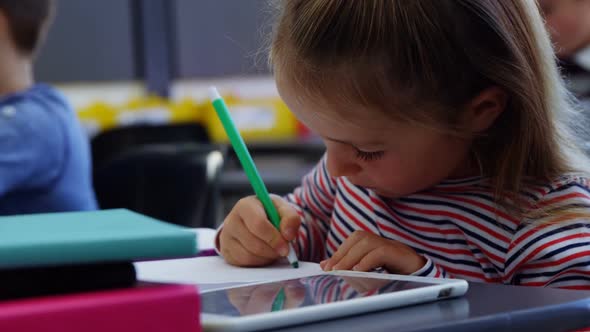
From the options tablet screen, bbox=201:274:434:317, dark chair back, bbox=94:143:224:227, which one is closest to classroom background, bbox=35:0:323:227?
dark chair back, bbox=94:143:224:227

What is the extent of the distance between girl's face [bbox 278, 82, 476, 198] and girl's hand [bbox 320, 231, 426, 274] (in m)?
0.08

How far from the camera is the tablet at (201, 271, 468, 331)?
45 cm

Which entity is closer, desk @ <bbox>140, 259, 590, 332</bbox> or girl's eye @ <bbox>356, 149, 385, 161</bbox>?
desk @ <bbox>140, 259, 590, 332</bbox>

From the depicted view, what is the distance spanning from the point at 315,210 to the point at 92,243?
62 centimetres

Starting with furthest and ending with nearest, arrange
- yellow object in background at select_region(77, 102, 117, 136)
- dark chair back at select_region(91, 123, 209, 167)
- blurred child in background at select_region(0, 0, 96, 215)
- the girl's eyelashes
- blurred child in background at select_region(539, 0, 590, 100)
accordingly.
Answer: yellow object in background at select_region(77, 102, 117, 136), dark chair back at select_region(91, 123, 209, 167), blurred child in background at select_region(0, 0, 96, 215), blurred child in background at select_region(539, 0, 590, 100), the girl's eyelashes

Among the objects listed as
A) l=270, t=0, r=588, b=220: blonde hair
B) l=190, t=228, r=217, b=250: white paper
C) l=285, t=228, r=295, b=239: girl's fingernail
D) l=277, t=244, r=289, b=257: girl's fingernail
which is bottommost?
l=190, t=228, r=217, b=250: white paper

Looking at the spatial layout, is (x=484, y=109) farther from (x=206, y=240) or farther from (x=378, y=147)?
(x=206, y=240)

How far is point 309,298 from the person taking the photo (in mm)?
503

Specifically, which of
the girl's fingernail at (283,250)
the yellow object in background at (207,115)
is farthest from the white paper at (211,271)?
the yellow object in background at (207,115)

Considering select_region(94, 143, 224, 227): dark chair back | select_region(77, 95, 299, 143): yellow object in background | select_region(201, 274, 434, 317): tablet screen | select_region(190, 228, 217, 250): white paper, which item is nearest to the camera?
select_region(201, 274, 434, 317): tablet screen

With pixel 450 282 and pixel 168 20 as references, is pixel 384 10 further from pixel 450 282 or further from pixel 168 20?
pixel 168 20

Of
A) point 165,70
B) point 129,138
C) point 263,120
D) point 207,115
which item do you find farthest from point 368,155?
point 165,70

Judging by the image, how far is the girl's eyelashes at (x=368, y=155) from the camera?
77cm

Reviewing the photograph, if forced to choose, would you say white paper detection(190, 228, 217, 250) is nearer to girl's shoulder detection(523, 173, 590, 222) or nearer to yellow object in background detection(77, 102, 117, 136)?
girl's shoulder detection(523, 173, 590, 222)
